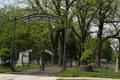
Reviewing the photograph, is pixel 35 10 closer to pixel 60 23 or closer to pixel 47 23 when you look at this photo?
pixel 47 23

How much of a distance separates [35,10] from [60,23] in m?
6.22

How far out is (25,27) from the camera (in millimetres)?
45719

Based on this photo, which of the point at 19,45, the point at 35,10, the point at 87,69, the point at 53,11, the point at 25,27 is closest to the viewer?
the point at 87,69

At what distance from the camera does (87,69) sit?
1792 centimetres

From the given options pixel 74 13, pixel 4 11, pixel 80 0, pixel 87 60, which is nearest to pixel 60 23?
pixel 74 13

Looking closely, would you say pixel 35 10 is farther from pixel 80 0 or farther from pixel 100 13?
pixel 100 13

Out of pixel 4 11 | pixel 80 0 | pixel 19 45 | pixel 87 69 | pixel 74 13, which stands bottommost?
pixel 87 69

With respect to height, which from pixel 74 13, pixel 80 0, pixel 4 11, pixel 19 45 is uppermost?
pixel 4 11

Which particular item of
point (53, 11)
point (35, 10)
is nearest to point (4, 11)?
point (35, 10)

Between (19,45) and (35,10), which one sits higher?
(35,10)

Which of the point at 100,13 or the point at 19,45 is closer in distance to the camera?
the point at 100,13

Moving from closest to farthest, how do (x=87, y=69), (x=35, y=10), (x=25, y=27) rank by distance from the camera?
(x=87, y=69), (x=35, y=10), (x=25, y=27)

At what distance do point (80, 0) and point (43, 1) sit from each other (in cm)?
567

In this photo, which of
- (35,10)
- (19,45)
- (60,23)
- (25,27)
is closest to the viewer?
(60,23)
